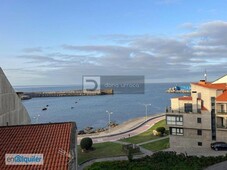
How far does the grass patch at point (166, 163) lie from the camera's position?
30688 mm

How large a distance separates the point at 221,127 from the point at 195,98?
5605mm

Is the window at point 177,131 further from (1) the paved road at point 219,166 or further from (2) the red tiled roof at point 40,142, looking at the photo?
(2) the red tiled roof at point 40,142

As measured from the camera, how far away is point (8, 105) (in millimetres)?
25781

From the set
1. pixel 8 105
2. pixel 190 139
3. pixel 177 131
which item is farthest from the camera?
pixel 177 131

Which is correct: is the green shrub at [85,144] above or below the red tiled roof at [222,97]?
below

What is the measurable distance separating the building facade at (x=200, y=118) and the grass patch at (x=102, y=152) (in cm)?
868

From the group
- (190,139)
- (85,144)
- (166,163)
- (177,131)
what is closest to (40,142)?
(166,163)

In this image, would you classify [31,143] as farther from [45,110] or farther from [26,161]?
[45,110]

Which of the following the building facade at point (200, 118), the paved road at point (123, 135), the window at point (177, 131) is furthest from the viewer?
the paved road at point (123, 135)

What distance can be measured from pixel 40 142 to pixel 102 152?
2586 cm

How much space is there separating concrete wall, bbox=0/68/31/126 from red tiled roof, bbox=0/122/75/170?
4.50 m

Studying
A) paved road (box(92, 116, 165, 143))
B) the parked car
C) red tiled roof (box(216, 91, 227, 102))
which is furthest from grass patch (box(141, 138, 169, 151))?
red tiled roof (box(216, 91, 227, 102))

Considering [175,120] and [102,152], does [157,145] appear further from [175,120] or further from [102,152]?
[102,152]

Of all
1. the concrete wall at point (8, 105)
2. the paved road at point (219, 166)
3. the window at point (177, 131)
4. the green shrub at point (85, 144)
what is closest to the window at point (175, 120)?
the window at point (177, 131)
